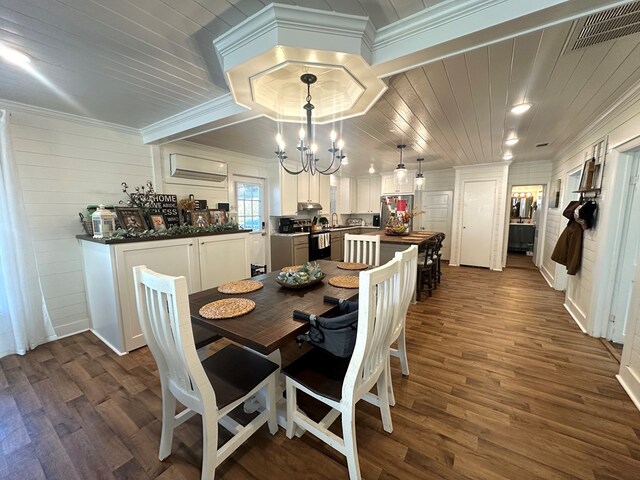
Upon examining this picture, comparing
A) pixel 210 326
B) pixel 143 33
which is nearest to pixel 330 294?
pixel 210 326

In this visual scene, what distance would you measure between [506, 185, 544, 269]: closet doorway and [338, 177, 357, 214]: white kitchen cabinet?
418 centimetres

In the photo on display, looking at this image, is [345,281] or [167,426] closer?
[167,426]

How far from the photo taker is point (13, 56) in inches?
63.3

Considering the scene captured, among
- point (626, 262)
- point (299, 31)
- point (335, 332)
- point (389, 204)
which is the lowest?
point (335, 332)

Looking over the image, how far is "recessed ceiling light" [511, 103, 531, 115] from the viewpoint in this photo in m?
2.40

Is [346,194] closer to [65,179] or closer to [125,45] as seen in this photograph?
[65,179]

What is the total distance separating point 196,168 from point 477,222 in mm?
5858

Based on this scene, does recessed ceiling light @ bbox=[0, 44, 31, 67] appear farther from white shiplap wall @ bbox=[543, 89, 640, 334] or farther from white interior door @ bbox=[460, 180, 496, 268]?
white interior door @ bbox=[460, 180, 496, 268]

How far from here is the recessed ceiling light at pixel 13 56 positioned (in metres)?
1.54

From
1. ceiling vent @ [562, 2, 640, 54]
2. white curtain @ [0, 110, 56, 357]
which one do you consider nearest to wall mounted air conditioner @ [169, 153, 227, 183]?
white curtain @ [0, 110, 56, 357]

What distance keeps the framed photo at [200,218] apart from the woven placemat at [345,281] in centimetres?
220

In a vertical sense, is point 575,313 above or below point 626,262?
below

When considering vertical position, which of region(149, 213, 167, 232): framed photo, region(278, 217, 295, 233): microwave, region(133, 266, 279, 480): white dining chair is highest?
region(149, 213, 167, 232): framed photo

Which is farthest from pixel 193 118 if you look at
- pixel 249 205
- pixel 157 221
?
pixel 249 205
